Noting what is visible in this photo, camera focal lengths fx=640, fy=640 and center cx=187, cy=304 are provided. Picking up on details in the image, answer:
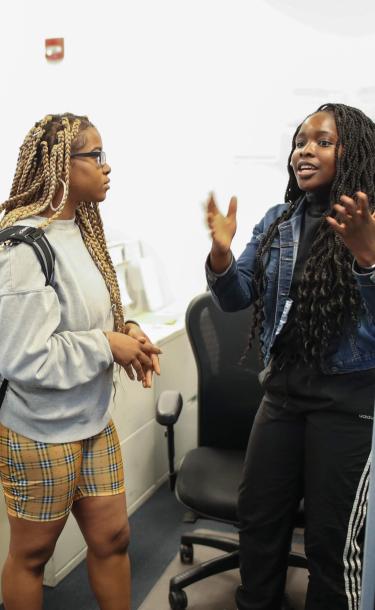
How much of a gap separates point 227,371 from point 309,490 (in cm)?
68

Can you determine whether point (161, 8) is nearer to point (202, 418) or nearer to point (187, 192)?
point (187, 192)

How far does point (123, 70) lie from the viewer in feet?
9.01

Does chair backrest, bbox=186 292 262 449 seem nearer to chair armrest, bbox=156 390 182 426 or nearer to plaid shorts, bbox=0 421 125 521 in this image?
chair armrest, bbox=156 390 182 426

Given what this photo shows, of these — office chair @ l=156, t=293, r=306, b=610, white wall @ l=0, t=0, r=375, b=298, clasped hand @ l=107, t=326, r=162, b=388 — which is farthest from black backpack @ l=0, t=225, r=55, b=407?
white wall @ l=0, t=0, r=375, b=298

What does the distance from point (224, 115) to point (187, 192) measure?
360 mm

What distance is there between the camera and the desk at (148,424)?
85.9 inches

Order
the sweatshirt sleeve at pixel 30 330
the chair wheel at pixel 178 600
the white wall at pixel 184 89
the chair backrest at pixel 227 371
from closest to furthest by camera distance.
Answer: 1. the sweatshirt sleeve at pixel 30 330
2. the chair wheel at pixel 178 600
3. the chair backrest at pixel 227 371
4. the white wall at pixel 184 89

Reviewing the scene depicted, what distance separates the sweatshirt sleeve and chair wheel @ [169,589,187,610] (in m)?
0.95

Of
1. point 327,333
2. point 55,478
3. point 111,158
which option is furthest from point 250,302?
point 111,158

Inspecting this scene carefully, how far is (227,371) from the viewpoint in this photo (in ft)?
6.91

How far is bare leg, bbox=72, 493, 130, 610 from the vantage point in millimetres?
1534

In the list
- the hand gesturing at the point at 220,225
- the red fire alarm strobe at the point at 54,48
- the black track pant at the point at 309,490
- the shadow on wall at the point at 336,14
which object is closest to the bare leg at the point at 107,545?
the black track pant at the point at 309,490

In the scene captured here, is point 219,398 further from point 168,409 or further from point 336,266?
point 336,266

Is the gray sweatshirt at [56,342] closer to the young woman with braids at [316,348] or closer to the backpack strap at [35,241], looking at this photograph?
the backpack strap at [35,241]
